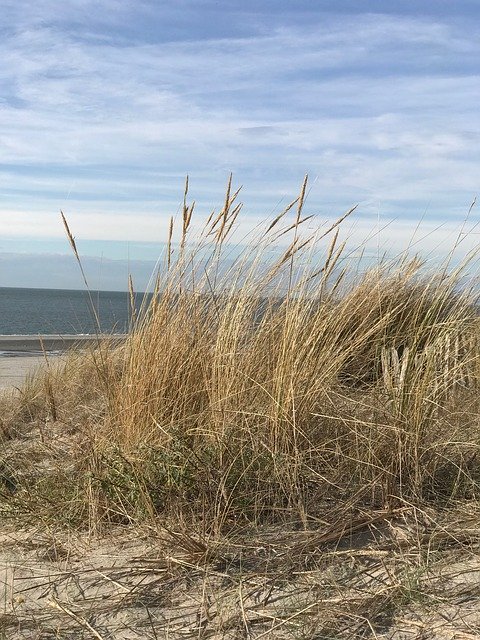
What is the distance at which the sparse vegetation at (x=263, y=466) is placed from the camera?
6.22 feet

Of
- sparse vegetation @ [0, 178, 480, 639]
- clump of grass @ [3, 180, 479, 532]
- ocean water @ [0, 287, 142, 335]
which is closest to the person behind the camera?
sparse vegetation @ [0, 178, 480, 639]

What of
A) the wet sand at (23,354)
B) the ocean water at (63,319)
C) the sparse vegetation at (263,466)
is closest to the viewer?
the sparse vegetation at (263,466)

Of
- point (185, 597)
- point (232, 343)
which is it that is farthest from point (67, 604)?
point (232, 343)

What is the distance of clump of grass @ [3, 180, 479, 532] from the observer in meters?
2.34

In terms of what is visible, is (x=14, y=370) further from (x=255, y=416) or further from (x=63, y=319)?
(x=63, y=319)

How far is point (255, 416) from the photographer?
2613 millimetres

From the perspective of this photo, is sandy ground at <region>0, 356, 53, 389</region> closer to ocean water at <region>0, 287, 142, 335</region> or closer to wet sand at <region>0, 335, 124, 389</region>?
wet sand at <region>0, 335, 124, 389</region>

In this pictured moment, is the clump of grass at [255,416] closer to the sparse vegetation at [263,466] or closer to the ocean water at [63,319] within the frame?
the sparse vegetation at [263,466]

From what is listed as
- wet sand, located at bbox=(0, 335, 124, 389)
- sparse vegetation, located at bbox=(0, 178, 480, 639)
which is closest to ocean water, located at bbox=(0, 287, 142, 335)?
wet sand, located at bbox=(0, 335, 124, 389)

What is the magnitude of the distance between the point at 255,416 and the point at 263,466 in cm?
24

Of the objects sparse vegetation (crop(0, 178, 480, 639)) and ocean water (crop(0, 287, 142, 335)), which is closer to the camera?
sparse vegetation (crop(0, 178, 480, 639))

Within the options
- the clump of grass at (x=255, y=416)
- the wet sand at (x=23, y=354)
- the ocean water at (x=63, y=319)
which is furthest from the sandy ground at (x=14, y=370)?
the clump of grass at (x=255, y=416)

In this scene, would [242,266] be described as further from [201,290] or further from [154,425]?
[154,425]

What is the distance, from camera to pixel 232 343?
2906 millimetres
